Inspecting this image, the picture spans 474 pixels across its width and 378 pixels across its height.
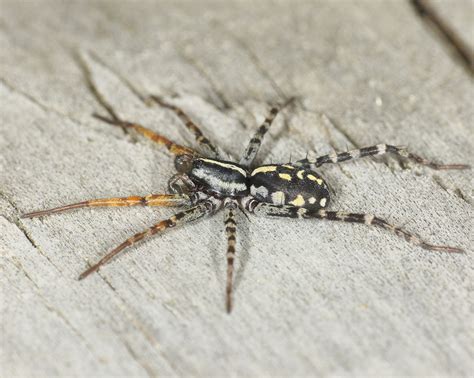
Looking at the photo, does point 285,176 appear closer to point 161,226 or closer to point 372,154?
point 372,154

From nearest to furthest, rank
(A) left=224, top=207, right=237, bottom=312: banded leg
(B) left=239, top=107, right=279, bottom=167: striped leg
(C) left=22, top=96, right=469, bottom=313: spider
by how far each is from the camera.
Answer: (A) left=224, top=207, right=237, bottom=312: banded leg
(C) left=22, top=96, right=469, bottom=313: spider
(B) left=239, top=107, right=279, bottom=167: striped leg

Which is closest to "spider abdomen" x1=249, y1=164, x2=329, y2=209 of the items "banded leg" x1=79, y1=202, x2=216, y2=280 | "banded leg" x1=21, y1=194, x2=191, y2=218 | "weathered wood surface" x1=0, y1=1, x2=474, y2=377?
"weathered wood surface" x1=0, y1=1, x2=474, y2=377

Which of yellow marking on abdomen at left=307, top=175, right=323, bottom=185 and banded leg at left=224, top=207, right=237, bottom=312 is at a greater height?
yellow marking on abdomen at left=307, top=175, right=323, bottom=185

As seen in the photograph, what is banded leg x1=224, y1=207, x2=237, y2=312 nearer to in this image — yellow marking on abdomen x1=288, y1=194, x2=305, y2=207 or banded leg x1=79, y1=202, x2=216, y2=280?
banded leg x1=79, y1=202, x2=216, y2=280

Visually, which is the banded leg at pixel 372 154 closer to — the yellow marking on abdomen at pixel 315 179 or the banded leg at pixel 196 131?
the yellow marking on abdomen at pixel 315 179

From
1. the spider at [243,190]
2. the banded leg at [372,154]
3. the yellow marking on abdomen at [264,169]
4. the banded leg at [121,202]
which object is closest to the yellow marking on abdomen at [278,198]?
the spider at [243,190]

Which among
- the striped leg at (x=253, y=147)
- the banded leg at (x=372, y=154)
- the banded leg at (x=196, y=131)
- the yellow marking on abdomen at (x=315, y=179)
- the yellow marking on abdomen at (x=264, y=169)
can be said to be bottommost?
the yellow marking on abdomen at (x=315, y=179)

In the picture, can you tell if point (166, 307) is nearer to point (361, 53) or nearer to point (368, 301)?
point (368, 301)
